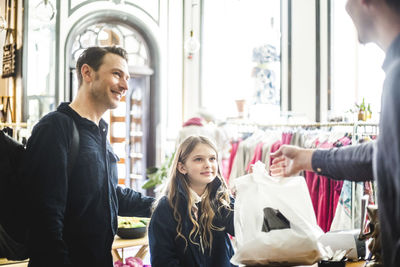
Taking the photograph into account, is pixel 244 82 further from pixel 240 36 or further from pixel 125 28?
pixel 125 28

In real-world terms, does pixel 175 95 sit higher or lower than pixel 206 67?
lower

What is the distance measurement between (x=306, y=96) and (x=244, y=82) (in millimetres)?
1545

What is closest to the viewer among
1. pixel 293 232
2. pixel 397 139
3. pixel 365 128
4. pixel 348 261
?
pixel 397 139

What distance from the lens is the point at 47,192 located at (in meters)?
1.57

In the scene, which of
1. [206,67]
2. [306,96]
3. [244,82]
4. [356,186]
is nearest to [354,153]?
[356,186]

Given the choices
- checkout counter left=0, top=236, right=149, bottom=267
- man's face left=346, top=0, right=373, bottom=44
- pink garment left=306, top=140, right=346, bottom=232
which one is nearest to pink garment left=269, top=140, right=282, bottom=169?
pink garment left=306, top=140, right=346, bottom=232

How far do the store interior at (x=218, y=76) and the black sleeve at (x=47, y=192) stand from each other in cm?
213

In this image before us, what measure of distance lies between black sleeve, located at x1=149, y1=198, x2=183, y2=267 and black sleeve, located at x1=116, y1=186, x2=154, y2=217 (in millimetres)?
234

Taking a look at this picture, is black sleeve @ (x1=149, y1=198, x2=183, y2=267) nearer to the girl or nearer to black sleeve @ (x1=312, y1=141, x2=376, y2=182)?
the girl

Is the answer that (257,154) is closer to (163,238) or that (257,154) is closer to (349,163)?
(163,238)

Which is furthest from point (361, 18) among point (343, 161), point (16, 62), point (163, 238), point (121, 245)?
point (16, 62)

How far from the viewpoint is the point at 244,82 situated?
623 cm

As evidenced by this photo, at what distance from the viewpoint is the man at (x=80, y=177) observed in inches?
61.8

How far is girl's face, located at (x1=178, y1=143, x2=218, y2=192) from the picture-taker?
2082 mm
